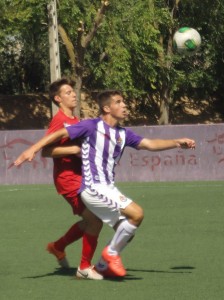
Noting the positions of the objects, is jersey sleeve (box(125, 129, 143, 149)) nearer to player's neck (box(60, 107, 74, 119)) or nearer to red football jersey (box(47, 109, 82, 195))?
red football jersey (box(47, 109, 82, 195))

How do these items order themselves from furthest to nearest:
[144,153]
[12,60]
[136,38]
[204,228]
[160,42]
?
[12,60], [160,42], [136,38], [144,153], [204,228]

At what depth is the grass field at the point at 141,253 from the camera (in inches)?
361

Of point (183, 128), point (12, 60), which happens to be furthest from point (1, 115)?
point (183, 128)

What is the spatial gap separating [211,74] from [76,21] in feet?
46.0

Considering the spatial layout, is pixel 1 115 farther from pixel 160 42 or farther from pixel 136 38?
pixel 136 38

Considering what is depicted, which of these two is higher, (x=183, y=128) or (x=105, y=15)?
(x=105, y=15)

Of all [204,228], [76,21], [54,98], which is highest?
[76,21]

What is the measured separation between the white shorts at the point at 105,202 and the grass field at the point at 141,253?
61 cm

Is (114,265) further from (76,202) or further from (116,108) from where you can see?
(116,108)

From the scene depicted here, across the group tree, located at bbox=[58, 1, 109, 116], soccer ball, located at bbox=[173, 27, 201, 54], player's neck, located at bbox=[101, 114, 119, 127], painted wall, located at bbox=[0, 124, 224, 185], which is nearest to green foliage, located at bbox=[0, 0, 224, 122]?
tree, located at bbox=[58, 1, 109, 116]

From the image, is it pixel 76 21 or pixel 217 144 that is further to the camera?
pixel 76 21

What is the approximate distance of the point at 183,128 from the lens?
24.6 metres

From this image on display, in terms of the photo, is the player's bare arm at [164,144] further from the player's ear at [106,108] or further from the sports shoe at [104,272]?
the sports shoe at [104,272]

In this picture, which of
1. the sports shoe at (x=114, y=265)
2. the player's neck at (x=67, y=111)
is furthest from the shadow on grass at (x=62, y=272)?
the player's neck at (x=67, y=111)
